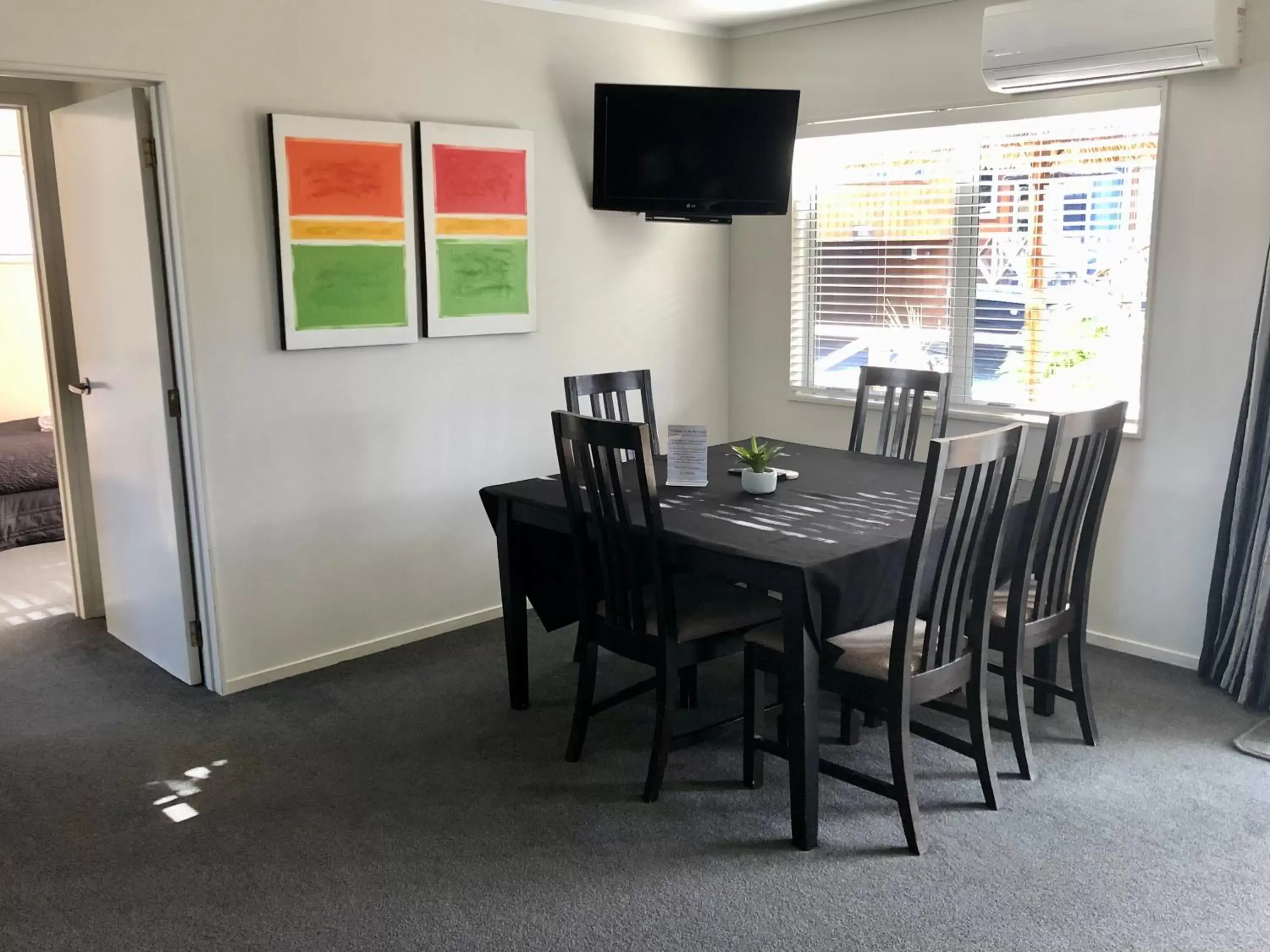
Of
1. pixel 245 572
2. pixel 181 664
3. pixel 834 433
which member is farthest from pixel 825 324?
pixel 181 664

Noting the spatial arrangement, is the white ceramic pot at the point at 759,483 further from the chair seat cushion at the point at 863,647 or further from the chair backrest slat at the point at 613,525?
the chair seat cushion at the point at 863,647

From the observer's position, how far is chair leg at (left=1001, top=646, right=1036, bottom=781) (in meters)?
3.07

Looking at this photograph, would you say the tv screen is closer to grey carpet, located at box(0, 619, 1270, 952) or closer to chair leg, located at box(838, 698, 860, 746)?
grey carpet, located at box(0, 619, 1270, 952)

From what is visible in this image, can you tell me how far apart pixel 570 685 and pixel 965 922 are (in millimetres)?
1712

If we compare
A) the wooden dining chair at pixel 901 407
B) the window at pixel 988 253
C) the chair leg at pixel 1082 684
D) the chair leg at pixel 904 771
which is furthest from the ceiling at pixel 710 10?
the chair leg at pixel 904 771

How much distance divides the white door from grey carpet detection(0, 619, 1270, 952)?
16.5 inches

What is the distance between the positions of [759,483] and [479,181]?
5.67 feet

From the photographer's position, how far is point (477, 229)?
14.0 feet

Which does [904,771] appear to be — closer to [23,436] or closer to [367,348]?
[367,348]

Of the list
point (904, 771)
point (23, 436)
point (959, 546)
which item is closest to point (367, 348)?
point (959, 546)

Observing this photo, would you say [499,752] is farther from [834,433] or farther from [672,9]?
[672,9]

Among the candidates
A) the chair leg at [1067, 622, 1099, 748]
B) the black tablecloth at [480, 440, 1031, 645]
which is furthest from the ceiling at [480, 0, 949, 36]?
the chair leg at [1067, 622, 1099, 748]

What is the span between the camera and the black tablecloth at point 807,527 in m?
2.78

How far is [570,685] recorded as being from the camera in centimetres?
385
